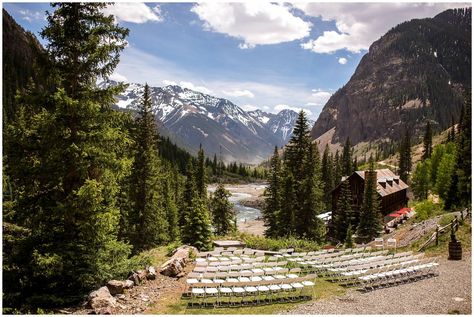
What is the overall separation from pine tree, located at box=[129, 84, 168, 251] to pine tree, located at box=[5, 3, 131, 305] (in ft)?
54.1

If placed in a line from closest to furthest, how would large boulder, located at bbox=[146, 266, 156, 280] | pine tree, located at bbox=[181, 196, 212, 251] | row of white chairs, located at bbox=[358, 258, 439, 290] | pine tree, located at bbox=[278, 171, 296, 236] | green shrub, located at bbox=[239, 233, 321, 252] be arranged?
1. large boulder, located at bbox=[146, 266, 156, 280]
2. row of white chairs, located at bbox=[358, 258, 439, 290]
3. pine tree, located at bbox=[181, 196, 212, 251]
4. green shrub, located at bbox=[239, 233, 321, 252]
5. pine tree, located at bbox=[278, 171, 296, 236]

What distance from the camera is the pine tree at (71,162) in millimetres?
16016

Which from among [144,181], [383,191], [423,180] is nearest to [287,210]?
[144,181]

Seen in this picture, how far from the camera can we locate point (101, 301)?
15.4m

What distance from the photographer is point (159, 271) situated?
68.2 ft

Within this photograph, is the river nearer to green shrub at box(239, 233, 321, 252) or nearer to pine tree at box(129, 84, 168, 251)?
pine tree at box(129, 84, 168, 251)

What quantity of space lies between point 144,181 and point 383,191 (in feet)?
151

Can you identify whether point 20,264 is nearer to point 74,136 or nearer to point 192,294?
point 74,136

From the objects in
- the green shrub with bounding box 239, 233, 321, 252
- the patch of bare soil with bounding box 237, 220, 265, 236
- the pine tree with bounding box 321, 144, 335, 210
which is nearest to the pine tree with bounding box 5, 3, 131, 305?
the green shrub with bounding box 239, 233, 321, 252

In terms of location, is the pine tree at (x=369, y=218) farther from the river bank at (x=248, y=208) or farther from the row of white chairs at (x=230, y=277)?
the row of white chairs at (x=230, y=277)

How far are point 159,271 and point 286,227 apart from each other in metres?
23.8

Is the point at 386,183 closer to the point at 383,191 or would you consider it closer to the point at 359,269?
the point at 383,191

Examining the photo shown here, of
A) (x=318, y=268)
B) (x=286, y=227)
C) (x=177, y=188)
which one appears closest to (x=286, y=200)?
(x=286, y=227)

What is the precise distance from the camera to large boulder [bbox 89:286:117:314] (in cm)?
1501
